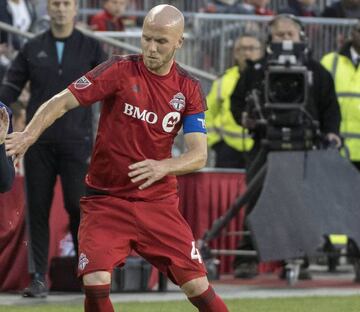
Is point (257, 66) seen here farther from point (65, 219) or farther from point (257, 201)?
point (65, 219)

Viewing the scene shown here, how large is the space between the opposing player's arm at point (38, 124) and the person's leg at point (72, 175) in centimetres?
348

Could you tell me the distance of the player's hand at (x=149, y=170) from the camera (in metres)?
8.04

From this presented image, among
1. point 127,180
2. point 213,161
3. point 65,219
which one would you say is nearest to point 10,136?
point 127,180

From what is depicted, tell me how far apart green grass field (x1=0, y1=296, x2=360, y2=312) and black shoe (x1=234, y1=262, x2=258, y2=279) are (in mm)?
1859

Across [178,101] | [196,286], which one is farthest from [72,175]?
[196,286]

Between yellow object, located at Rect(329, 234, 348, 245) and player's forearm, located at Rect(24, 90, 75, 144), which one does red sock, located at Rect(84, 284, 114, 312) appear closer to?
player's forearm, located at Rect(24, 90, 75, 144)

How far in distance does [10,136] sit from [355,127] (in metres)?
6.66

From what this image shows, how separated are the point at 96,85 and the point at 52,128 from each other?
3487mm

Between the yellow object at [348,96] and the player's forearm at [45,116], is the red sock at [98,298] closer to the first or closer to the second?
the player's forearm at [45,116]

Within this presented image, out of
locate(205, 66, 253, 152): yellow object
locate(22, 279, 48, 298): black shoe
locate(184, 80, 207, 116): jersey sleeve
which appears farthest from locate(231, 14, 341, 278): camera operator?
locate(184, 80, 207, 116): jersey sleeve

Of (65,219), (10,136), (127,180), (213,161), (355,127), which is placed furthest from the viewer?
(213,161)

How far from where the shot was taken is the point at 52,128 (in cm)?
1167

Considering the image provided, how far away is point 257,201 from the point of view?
1306 cm

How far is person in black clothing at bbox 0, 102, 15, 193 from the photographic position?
283 inches
